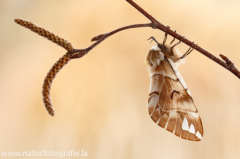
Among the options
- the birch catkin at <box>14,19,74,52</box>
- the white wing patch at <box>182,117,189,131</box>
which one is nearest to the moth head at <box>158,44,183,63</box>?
the white wing patch at <box>182,117,189,131</box>

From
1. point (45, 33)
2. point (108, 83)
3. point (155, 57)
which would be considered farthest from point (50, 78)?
point (108, 83)

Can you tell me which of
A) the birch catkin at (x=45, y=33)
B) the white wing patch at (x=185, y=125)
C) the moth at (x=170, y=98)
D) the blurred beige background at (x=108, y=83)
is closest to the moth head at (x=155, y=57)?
the moth at (x=170, y=98)

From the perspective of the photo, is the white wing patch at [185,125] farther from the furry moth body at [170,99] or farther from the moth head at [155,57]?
the moth head at [155,57]

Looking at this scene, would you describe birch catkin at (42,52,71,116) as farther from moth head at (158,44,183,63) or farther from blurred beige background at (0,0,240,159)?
blurred beige background at (0,0,240,159)

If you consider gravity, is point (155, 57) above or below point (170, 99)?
above

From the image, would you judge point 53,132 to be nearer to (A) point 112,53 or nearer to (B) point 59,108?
(B) point 59,108

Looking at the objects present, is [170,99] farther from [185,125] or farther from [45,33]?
[45,33]
